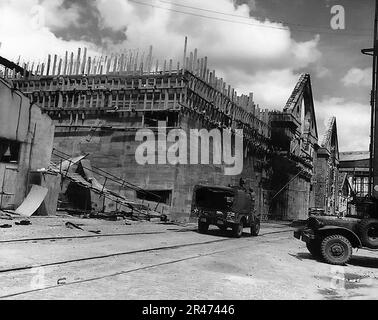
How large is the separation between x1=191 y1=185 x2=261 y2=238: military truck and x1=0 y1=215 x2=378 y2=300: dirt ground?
4.39 meters

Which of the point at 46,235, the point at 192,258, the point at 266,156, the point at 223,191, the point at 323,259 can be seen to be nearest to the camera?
the point at 192,258

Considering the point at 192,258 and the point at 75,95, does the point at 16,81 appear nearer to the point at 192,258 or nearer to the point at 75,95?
the point at 75,95

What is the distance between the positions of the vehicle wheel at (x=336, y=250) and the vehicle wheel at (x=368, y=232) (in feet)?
1.45

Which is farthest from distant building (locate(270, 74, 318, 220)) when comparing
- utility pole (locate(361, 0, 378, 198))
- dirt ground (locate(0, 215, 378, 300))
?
dirt ground (locate(0, 215, 378, 300))

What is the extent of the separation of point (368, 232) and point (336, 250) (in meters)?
1.03

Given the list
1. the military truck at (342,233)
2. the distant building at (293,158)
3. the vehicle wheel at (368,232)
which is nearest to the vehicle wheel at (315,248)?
the military truck at (342,233)

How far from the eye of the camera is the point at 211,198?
763 inches

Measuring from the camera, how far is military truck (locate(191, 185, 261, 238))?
699 inches

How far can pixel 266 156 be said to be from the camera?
39.9 meters

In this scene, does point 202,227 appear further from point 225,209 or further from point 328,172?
point 328,172

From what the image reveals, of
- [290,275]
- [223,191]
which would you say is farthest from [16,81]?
[290,275]

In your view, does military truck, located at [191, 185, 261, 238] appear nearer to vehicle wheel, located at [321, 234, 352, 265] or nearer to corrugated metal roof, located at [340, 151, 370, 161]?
vehicle wheel, located at [321, 234, 352, 265]

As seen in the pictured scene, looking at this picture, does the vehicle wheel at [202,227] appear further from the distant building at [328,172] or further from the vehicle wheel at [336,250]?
the distant building at [328,172]
